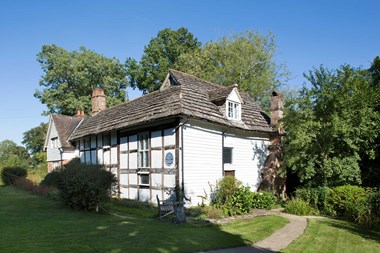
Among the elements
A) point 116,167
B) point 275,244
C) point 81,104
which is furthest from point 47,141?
point 275,244

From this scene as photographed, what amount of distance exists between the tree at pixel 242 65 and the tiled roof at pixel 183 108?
1532 centimetres

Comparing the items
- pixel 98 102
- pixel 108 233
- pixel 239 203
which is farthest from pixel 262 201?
pixel 98 102

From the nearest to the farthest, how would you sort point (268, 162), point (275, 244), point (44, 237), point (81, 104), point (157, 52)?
point (44, 237)
point (275, 244)
point (268, 162)
point (81, 104)
point (157, 52)

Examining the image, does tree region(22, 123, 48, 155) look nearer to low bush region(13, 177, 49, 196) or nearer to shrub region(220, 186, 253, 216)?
low bush region(13, 177, 49, 196)

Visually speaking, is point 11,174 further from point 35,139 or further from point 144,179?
point 35,139

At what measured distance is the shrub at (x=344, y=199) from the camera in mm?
14739

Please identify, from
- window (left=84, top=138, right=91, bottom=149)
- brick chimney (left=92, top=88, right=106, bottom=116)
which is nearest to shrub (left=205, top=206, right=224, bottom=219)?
window (left=84, top=138, right=91, bottom=149)

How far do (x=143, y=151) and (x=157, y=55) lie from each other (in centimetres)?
3362

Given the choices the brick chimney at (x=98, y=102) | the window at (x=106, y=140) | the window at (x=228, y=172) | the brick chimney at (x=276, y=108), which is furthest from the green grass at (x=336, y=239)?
the brick chimney at (x=98, y=102)

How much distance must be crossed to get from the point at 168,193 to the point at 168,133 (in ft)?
10.1

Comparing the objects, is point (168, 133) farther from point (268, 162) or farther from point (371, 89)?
point (371, 89)

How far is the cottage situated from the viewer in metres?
16.0

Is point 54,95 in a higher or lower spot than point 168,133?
higher

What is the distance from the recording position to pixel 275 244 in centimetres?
1027
